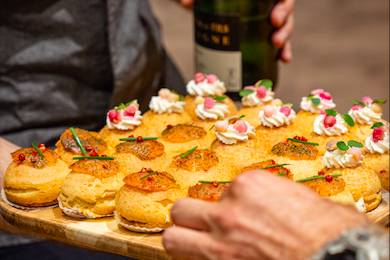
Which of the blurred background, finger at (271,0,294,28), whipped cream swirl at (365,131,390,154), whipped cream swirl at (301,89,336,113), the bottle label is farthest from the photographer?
the blurred background

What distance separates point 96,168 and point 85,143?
16 cm

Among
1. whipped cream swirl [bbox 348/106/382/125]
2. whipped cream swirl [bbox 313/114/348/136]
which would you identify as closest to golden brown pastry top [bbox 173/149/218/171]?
whipped cream swirl [bbox 313/114/348/136]

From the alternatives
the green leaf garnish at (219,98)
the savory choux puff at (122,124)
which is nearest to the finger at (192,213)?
the savory choux puff at (122,124)

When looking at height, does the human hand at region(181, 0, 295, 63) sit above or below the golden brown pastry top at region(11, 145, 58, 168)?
above

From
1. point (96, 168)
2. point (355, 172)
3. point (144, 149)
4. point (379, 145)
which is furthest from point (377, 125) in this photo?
point (96, 168)

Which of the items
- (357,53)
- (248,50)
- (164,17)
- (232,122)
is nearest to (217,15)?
(248,50)

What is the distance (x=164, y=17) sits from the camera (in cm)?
532

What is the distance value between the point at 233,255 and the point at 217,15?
3.66 feet

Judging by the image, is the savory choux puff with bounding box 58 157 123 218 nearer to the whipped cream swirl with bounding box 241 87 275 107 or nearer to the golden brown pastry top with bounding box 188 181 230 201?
the golden brown pastry top with bounding box 188 181 230 201

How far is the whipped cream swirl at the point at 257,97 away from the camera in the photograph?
6.51 feet

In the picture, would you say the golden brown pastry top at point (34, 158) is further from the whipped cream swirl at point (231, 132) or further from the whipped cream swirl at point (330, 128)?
the whipped cream swirl at point (330, 128)

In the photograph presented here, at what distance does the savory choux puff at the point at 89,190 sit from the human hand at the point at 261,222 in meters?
0.36

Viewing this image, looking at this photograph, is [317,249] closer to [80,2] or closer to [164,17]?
[80,2]

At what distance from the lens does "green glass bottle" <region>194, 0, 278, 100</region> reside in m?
2.21
